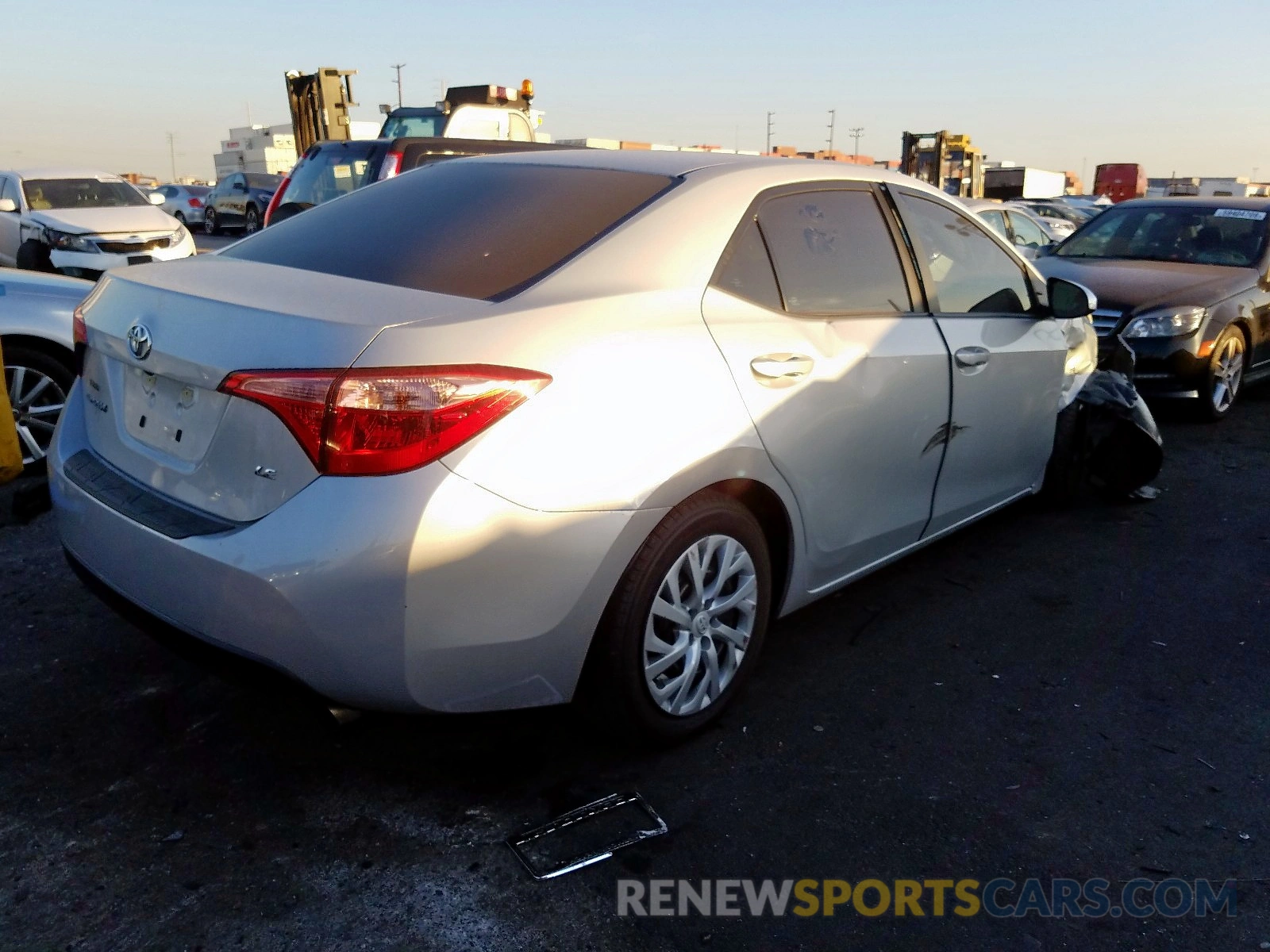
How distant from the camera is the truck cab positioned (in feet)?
43.1

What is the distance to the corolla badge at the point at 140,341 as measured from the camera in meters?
2.59

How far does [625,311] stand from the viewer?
2.61 metres

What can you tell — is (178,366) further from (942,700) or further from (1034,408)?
(1034,408)

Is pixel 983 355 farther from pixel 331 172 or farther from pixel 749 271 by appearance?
pixel 331 172

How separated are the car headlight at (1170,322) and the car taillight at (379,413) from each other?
19.9ft

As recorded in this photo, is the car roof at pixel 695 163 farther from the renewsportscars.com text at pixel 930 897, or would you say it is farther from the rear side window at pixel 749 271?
the renewsportscars.com text at pixel 930 897

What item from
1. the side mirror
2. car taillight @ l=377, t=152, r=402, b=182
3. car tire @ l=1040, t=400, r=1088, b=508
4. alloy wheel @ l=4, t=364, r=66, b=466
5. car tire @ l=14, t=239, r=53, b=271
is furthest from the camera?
car tire @ l=14, t=239, r=53, b=271

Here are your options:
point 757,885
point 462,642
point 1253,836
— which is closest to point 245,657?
point 462,642

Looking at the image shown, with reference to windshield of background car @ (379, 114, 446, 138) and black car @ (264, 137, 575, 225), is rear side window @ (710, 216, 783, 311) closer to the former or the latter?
black car @ (264, 137, 575, 225)

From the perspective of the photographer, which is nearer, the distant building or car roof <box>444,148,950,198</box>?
car roof <box>444,148,950,198</box>

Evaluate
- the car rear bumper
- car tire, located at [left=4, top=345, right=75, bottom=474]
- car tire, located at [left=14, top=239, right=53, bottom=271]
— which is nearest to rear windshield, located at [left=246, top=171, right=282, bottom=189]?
car tire, located at [left=14, top=239, right=53, bottom=271]

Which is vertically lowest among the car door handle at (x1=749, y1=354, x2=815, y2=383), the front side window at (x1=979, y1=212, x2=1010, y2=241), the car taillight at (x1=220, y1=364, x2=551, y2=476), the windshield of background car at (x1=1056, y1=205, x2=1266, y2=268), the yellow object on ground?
the yellow object on ground

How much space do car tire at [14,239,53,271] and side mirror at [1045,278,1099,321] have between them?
10.8 metres

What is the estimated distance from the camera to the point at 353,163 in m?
9.44
